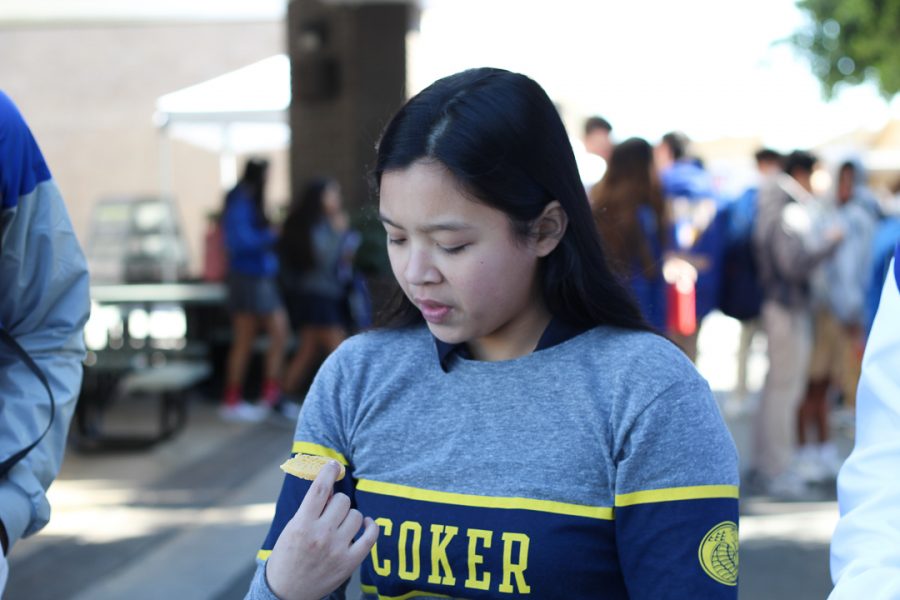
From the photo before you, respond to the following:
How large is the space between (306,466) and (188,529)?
4131mm

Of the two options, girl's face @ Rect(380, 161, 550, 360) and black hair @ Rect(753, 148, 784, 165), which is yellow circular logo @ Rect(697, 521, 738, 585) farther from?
black hair @ Rect(753, 148, 784, 165)

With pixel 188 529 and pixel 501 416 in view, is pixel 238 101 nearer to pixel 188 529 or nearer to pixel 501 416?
pixel 188 529

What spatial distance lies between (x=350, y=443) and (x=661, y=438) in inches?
18.9

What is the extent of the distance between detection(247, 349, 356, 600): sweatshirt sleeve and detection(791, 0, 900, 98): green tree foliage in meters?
16.4

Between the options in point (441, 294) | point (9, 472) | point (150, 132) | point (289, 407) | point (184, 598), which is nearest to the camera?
point (441, 294)

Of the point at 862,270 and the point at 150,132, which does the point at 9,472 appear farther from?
the point at 150,132

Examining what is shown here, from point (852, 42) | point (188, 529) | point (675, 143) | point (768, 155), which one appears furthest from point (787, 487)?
point (852, 42)

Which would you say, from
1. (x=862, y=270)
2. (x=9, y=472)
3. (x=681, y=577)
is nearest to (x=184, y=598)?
(x=9, y=472)

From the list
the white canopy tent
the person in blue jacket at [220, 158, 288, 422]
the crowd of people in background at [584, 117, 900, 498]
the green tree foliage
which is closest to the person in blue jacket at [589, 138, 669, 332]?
the crowd of people in background at [584, 117, 900, 498]

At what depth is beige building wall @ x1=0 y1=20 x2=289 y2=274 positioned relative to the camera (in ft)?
72.4

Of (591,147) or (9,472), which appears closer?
(9,472)

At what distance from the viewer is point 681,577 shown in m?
1.55

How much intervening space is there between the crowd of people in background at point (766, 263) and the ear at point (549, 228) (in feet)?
10.9

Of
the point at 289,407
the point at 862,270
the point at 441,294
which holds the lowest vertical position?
the point at 289,407
